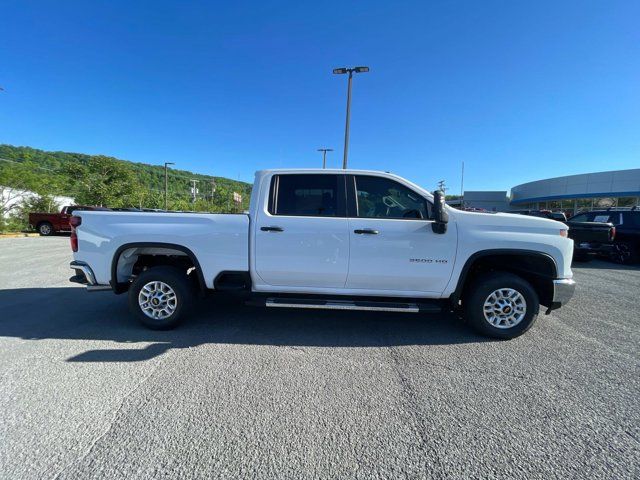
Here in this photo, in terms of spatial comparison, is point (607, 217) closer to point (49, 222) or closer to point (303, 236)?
point (303, 236)

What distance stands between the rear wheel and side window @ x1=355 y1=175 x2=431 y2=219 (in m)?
20.8

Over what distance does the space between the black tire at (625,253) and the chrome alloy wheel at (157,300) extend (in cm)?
1344

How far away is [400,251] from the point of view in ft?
12.2

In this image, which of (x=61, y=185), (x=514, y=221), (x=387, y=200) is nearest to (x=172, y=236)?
(x=387, y=200)

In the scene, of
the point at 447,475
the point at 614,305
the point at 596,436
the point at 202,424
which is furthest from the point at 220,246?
the point at 614,305

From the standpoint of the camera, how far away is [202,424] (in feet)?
7.39

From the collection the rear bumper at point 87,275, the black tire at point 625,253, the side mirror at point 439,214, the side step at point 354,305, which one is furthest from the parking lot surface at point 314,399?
the black tire at point 625,253

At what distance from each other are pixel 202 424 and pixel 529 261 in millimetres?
4021

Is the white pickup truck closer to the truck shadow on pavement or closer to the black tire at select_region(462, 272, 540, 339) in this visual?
the black tire at select_region(462, 272, 540, 339)

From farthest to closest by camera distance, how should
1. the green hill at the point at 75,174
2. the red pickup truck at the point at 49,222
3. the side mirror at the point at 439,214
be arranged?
the green hill at the point at 75,174
the red pickup truck at the point at 49,222
the side mirror at the point at 439,214

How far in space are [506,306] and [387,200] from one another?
1968 millimetres

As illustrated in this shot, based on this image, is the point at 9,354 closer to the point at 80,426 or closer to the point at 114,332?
the point at 114,332

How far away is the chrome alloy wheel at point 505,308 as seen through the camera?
12.4 feet

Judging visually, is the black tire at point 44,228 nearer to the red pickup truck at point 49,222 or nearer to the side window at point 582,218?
the red pickup truck at point 49,222
